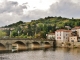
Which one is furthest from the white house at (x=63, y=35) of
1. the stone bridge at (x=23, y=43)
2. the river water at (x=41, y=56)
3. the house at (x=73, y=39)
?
the river water at (x=41, y=56)

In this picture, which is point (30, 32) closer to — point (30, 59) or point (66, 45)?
point (66, 45)

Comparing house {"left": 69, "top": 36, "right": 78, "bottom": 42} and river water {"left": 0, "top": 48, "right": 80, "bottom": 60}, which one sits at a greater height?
house {"left": 69, "top": 36, "right": 78, "bottom": 42}

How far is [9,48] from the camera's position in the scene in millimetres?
94562

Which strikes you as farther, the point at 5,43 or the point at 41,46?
the point at 41,46

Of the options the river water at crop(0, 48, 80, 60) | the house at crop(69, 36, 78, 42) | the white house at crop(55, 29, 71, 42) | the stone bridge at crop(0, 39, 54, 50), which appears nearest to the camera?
the river water at crop(0, 48, 80, 60)

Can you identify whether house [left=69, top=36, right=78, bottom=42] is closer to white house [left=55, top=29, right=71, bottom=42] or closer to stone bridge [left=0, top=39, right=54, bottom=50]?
white house [left=55, top=29, right=71, bottom=42]

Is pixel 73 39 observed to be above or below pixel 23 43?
above

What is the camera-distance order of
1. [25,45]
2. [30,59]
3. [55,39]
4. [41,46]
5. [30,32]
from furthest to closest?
[30,32], [55,39], [41,46], [25,45], [30,59]

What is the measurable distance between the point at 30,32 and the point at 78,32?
147 ft

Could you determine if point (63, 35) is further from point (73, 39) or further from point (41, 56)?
point (41, 56)

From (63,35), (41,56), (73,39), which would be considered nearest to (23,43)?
(63,35)

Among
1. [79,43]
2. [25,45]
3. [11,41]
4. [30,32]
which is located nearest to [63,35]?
[79,43]

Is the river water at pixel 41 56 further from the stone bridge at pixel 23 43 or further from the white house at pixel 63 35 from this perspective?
the white house at pixel 63 35

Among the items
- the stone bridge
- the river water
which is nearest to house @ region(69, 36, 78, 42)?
the stone bridge
